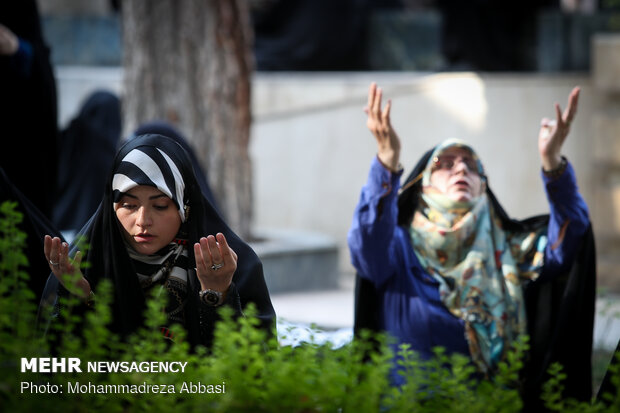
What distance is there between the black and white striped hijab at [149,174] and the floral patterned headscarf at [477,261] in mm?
1305

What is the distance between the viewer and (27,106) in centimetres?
555

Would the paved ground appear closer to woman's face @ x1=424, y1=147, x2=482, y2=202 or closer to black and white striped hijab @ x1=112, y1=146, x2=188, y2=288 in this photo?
woman's face @ x1=424, y1=147, x2=482, y2=202

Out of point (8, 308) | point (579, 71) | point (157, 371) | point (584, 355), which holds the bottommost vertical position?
point (584, 355)

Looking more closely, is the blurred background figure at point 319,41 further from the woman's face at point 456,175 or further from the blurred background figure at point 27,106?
the woman's face at point 456,175

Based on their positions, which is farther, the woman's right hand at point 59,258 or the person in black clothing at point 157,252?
the person in black clothing at point 157,252

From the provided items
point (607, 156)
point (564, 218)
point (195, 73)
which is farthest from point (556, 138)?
point (607, 156)

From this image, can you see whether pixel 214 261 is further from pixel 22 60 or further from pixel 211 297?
pixel 22 60

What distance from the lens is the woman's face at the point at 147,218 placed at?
3244 millimetres

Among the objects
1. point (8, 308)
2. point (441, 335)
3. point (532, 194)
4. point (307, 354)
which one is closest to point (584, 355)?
point (441, 335)

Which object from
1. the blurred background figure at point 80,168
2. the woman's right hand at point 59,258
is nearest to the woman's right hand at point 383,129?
the woman's right hand at point 59,258

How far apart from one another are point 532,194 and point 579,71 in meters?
1.06

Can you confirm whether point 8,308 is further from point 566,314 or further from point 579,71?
point 579,71

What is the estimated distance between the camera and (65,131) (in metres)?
7.99

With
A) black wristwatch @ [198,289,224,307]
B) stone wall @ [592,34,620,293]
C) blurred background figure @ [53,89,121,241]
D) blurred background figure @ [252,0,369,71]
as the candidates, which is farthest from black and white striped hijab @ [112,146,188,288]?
blurred background figure @ [252,0,369,71]
